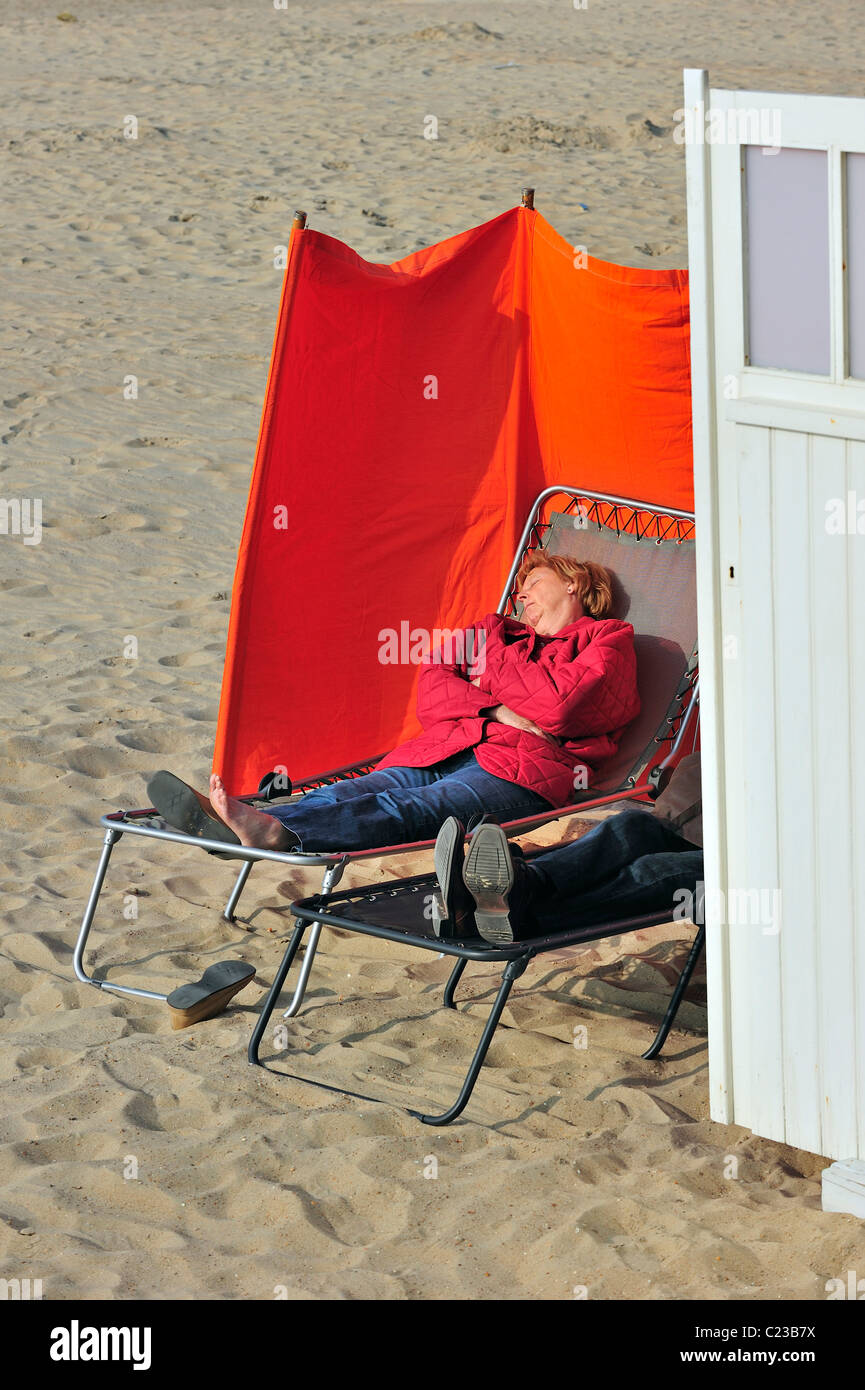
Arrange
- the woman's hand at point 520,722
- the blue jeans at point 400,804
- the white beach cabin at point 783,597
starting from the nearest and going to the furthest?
the white beach cabin at point 783,597 → the blue jeans at point 400,804 → the woman's hand at point 520,722

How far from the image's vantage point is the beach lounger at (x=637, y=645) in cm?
420

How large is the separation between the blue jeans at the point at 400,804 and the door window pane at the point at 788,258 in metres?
1.71

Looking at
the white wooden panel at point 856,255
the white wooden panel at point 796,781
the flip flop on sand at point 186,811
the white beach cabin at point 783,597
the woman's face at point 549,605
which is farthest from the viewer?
the woman's face at point 549,605

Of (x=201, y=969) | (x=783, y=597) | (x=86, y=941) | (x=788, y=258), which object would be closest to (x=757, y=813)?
(x=783, y=597)

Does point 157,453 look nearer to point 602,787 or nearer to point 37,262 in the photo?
point 37,262

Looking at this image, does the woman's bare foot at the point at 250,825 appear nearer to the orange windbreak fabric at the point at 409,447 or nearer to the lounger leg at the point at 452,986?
the lounger leg at the point at 452,986

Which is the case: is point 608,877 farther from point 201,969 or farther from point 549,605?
point 549,605

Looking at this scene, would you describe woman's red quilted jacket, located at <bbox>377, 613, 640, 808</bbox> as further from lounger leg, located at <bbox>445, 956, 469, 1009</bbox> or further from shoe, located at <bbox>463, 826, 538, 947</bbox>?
shoe, located at <bbox>463, 826, 538, 947</bbox>

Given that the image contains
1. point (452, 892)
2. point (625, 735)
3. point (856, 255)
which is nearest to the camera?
point (856, 255)

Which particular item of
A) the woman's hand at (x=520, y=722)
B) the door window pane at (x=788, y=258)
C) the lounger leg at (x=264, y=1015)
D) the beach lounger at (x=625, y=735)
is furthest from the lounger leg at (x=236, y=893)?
the door window pane at (x=788, y=258)

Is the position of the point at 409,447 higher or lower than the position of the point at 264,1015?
higher

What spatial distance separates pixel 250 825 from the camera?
4023 mm

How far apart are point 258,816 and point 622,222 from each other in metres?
9.77

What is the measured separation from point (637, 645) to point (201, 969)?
174cm
